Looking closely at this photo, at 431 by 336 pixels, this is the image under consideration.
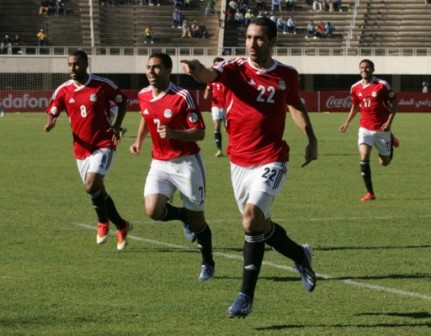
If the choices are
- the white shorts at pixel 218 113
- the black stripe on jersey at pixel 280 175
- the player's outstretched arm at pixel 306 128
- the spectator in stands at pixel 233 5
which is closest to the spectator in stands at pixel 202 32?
the spectator in stands at pixel 233 5

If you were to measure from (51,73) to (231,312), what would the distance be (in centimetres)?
5563

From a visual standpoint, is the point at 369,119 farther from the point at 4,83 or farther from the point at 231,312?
the point at 4,83

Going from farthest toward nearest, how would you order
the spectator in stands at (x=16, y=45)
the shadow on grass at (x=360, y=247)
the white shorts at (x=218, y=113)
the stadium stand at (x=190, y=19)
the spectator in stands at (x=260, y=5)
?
the spectator in stands at (x=260, y=5) < the stadium stand at (x=190, y=19) < the spectator in stands at (x=16, y=45) < the white shorts at (x=218, y=113) < the shadow on grass at (x=360, y=247)

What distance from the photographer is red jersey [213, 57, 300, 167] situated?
29.3 feet

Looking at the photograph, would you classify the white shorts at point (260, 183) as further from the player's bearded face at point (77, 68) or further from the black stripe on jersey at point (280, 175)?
the player's bearded face at point (77, 68)

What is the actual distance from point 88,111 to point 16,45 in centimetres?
5572

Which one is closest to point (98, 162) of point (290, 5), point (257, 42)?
point (257, 42)

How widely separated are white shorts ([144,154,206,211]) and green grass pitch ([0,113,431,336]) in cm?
73

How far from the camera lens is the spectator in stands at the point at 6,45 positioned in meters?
65.1

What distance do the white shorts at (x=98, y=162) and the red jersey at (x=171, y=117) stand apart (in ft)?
6.26

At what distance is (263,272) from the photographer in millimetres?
11008

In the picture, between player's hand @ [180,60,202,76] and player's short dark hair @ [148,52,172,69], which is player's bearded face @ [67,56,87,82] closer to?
player's short dark hair @ [148,52,172,69]

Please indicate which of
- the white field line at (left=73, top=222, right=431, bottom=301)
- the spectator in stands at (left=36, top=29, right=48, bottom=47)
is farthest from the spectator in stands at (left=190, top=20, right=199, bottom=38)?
the white field line at (left=73, top=222, right=431, bottom=301)

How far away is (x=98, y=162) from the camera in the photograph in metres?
13.0
